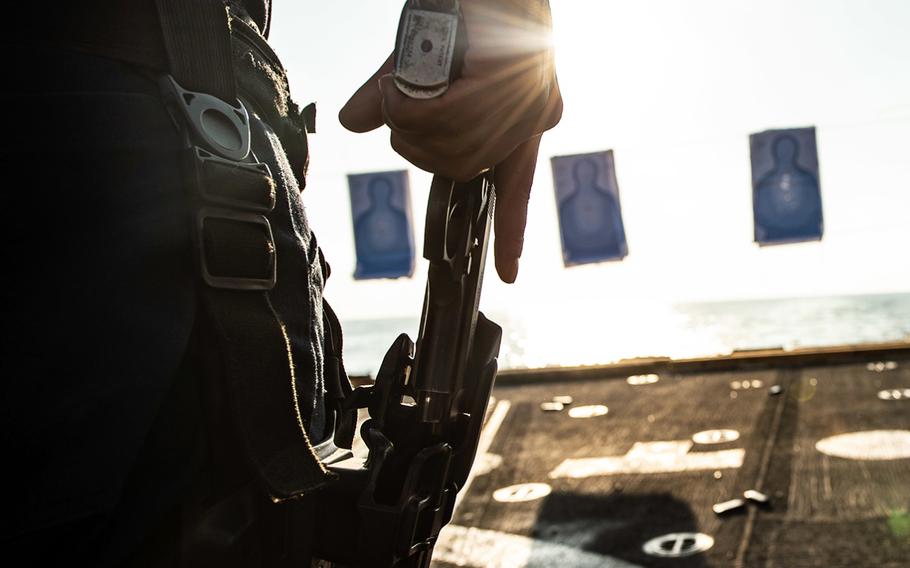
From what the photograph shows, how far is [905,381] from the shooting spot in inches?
278

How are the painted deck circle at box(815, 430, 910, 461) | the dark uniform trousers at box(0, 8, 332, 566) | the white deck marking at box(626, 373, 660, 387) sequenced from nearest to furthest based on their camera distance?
1. the dark uniform trousers at box(0, 8, 332, 566)
2. the painted deck circle at box(815, 430, 910, 461)
3. the white deck marking at box(626, 373, 660, 387)

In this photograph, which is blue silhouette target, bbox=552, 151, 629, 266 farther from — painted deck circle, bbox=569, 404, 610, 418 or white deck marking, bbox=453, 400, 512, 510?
painted deck circle, bbox=569, 404, 610, 418

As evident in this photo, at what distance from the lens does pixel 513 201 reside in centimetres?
124

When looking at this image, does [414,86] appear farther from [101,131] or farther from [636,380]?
[636,380]

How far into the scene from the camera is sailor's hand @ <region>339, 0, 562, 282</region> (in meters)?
0.90

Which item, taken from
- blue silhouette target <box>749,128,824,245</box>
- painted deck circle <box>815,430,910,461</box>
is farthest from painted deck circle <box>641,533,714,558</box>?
blue silhouette target <box>749,128,824,245</box>

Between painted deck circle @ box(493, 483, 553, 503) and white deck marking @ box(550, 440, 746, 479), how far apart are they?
7.8 inches

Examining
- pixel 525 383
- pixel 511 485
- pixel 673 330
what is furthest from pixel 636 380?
pixel 673 330

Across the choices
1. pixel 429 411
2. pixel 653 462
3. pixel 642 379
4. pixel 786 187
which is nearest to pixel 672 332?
pixel 786 187

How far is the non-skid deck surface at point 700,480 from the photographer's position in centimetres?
409

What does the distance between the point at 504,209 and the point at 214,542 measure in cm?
64

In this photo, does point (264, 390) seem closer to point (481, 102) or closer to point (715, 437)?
point (481, 102)

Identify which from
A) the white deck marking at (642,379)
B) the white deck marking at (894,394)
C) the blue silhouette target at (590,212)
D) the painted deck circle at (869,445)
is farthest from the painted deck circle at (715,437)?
the blue silhouette target at (590,212)

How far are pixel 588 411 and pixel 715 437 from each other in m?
1.37
